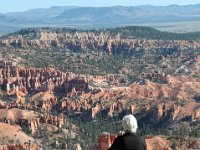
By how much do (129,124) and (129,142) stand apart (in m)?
0.37

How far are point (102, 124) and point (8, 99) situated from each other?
3373 centimetres

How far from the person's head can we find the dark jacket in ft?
0.33

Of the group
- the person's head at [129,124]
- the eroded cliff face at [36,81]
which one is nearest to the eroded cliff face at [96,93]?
the eroded cliff face at [36,81]

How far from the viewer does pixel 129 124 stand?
1020 cm

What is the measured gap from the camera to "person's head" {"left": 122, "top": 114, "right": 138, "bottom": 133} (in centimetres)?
1012

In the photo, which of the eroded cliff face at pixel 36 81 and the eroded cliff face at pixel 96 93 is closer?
the eroded cliff face at pixel 96 93

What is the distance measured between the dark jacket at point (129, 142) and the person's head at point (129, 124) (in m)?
0.10

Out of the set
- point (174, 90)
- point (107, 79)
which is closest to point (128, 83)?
point (107, 79)

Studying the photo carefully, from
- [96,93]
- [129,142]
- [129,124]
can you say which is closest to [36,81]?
[96,93]

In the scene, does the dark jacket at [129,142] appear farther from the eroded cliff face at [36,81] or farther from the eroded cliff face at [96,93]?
the eroded cliff face at [36,81]

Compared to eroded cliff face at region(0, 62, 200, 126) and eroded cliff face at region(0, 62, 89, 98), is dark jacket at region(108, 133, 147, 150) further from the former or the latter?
eroded cliff face at region(0, 62, 89, 98)

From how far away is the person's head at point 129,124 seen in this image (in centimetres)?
1012

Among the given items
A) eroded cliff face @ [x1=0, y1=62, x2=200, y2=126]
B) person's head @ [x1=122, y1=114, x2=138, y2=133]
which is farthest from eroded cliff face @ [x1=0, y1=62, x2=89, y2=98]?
person's head @ [x1=122, y1=114, x2=138, y2=133]

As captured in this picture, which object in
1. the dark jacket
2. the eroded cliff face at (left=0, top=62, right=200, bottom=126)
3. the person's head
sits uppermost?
the person's head
